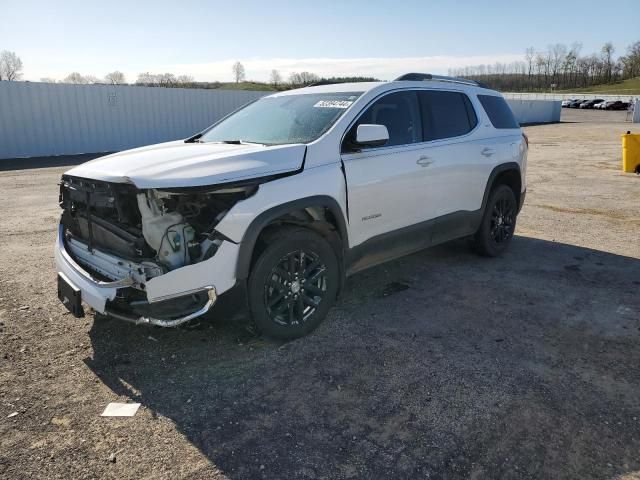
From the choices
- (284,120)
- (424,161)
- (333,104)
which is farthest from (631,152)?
(284,120)

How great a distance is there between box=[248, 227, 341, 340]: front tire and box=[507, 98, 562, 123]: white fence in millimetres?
44588

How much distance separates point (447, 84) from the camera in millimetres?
5242

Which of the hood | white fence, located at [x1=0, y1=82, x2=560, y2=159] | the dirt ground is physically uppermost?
white fence, located at [x1=0, y1=82, x2=560, y2=159]

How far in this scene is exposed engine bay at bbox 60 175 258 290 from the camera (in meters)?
3.26

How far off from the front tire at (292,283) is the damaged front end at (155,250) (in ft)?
0.99

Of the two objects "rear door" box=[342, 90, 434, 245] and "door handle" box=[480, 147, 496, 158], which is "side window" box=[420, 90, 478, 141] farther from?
"door handle" box=[480, 147, 496, 158]

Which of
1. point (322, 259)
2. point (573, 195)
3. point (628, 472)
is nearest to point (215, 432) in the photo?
point (322, 259)

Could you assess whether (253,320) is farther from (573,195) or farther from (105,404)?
(573,195)

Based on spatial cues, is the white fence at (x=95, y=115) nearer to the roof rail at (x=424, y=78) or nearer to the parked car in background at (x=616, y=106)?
the roof rail at (x=424, y=78)

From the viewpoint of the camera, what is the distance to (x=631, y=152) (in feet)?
43.5

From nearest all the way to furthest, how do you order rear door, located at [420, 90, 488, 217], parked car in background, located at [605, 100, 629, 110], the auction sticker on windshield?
the auction sticker on windshield → rear door, located at [420, 90, 488, 217] → parked car in background, located at [605, 100, 629, 110]

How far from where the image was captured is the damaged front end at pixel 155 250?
3.20 m

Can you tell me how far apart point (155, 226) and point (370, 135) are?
1694mm

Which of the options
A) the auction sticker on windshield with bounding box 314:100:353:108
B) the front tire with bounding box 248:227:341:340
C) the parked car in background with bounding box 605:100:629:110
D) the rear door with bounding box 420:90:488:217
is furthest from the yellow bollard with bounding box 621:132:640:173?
the parked car in background with bounding box 605:100:629:110
